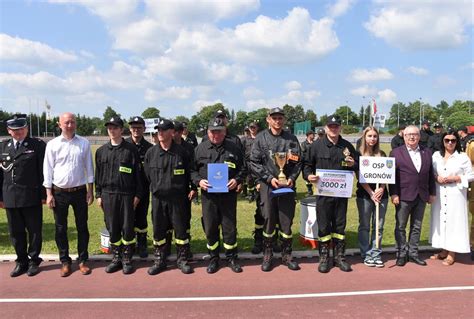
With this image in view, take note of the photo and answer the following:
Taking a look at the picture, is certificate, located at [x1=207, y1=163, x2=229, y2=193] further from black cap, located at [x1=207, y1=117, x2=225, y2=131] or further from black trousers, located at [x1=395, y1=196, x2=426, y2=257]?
black trousers, located at [x1=395, y1=196, x2=426, y2=257]

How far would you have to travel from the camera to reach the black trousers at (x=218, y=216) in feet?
19.2

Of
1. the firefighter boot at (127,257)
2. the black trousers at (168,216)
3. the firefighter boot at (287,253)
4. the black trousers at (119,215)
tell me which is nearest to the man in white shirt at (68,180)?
the black trousers at (119,215)

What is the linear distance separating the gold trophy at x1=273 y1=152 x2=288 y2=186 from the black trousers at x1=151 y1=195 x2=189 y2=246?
157 centimetres

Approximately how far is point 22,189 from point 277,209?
157 inches

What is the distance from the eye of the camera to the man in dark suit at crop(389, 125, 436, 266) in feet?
19.7

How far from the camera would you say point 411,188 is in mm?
5996

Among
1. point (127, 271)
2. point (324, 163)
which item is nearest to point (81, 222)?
point (127, 271)

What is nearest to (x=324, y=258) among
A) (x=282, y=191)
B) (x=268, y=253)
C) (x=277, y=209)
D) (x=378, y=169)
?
(x=268, y=253)

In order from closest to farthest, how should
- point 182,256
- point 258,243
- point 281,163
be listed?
1. point 281,163
2. point 182,256
3. point 258,243

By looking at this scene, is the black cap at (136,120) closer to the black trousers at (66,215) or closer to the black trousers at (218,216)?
the black trousers at (66,215)

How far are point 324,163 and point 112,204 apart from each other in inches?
135

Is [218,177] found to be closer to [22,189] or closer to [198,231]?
[198,231]

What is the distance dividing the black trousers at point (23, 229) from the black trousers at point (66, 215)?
12.5 inches

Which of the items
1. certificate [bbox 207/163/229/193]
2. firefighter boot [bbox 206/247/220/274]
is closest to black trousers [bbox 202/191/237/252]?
firefighter boot [bbox 206/247/220/274]
